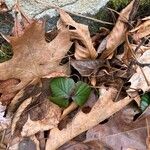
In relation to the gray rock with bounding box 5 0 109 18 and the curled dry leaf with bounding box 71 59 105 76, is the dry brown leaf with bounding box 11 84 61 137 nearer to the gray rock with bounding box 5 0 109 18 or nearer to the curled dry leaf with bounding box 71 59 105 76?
the curled dry leaf with bounding box 71 59 105 76

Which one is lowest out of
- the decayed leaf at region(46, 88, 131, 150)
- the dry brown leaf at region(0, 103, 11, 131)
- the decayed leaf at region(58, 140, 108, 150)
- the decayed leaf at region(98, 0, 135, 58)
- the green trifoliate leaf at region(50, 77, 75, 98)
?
the decayed leaf at region(58, 140, 108, 150)

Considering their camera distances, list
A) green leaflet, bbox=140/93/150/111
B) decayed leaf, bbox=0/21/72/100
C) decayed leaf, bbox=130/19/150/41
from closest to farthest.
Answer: decayed leaf, bbox=0/21/72/100
green leaflet, bbox=140/93/150/111
decayed leaf, bbox=130/19/150/41

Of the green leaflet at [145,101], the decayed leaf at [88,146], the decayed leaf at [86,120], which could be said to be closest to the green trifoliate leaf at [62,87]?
the decayed leaf at [86,120]

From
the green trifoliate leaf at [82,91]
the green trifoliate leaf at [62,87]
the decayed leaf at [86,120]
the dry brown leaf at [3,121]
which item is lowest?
the decayed leaf at [86,120]

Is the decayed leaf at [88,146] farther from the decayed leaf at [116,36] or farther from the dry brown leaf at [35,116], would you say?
the decayed leaf at [116,36]

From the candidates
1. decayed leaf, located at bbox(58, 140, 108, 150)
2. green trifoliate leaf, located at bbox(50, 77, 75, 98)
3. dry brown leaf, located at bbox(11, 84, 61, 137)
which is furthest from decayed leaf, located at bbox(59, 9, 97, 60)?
decayed leaf, located at bbox(58, 140, 108, 150)

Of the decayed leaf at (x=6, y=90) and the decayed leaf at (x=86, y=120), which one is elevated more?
the decayed leaf at (x=6, y=90)

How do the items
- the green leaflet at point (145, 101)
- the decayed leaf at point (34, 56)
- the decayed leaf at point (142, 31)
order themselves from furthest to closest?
the decayed leaf at point (142, 31), the green leaflet at point (145, 101), the decayed leaf at point (34, 56)
